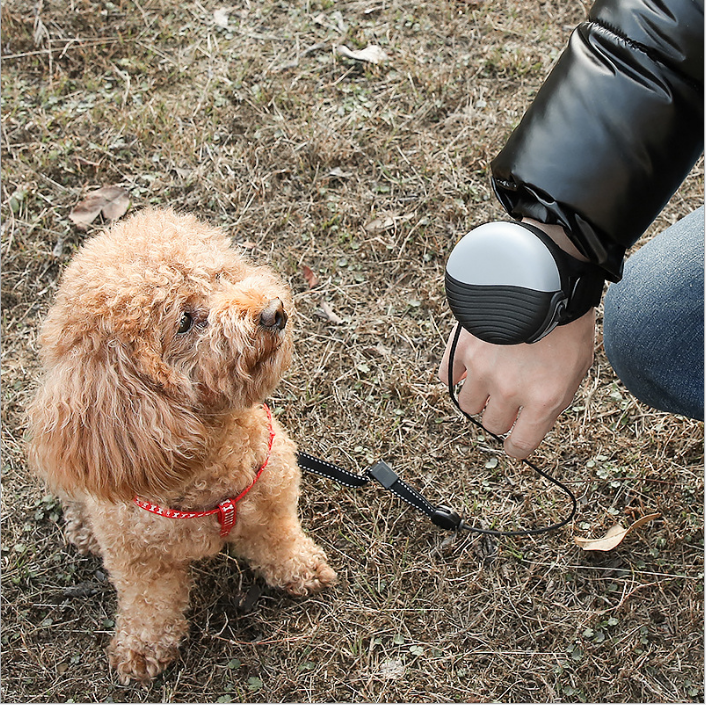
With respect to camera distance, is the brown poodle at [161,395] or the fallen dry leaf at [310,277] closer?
the brown poodle at [161,395]

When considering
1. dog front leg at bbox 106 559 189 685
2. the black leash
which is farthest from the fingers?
dog front leg at bbox 106 559 189 685

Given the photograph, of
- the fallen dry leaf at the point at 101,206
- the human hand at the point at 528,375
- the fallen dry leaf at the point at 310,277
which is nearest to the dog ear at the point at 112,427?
the human hand at the point at 528,375

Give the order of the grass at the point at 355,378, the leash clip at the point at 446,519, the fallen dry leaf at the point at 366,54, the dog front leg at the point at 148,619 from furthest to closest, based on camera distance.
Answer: the fallen dry leaf at the point at 366,54 → the leash clip at the point at 446,519 → the grass at the point at 355,378 → the dog front leg at the point at 148,619

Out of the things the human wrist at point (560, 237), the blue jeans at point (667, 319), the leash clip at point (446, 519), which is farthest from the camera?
the leash clip at point (446, 519)

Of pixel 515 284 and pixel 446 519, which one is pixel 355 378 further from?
pixel 515 284

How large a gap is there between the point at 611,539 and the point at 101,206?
2355 mm

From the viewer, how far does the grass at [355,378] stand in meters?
1.98

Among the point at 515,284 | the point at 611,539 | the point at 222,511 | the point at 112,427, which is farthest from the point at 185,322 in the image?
the point at 611,539

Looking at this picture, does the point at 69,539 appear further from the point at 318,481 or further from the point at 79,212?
the point at 79,212

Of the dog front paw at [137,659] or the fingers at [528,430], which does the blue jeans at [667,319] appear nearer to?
the fingers at [528,430]

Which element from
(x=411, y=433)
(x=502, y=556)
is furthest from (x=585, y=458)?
(x=411, y=433)

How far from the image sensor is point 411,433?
2342 mm

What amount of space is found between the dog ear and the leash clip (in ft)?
2.90

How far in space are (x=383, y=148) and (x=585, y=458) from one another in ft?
5.10
